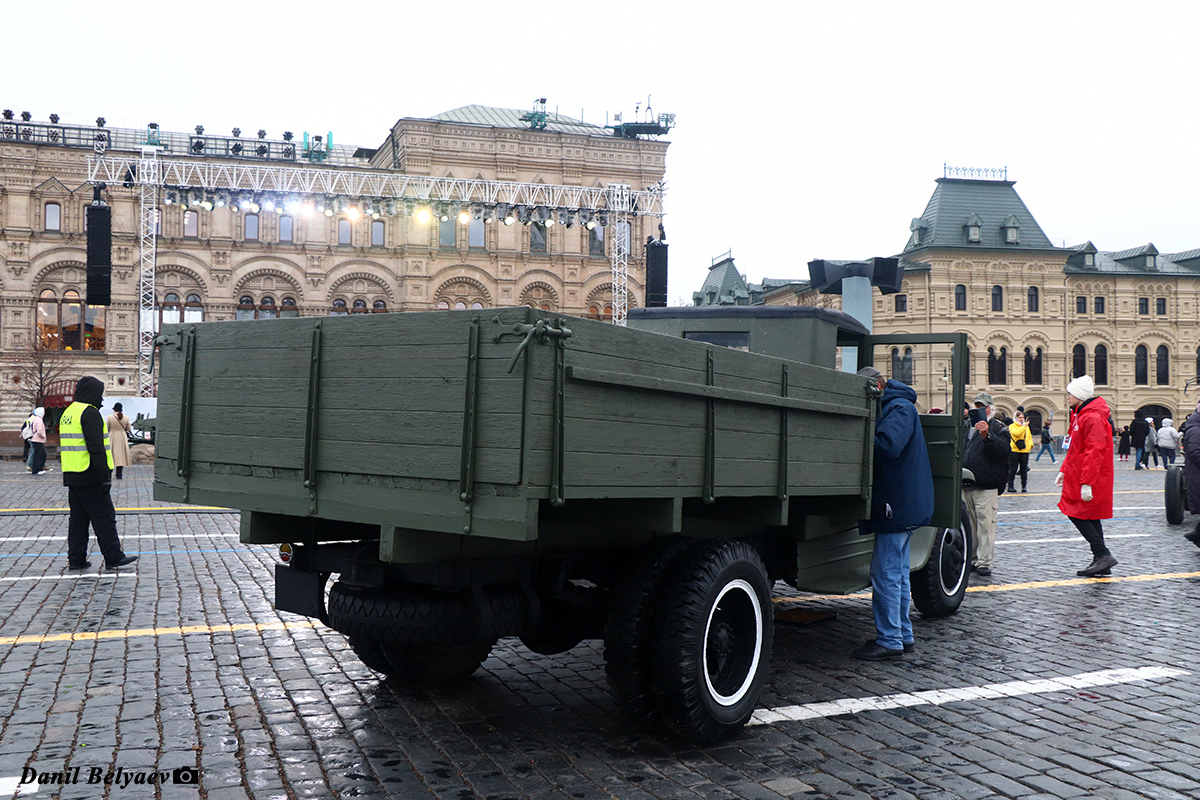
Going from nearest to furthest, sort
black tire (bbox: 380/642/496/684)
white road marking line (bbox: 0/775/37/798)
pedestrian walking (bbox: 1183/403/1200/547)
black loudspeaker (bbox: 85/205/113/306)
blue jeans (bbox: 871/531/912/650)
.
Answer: white road marking line (bbox: 0/775/37/798) < black tire (bbox: 380/642/496/684) < blue jeans (bbox: 871/531/912/650) < pedestrian walking (bbox: 1183/403/1200/547) < black loudspeaker (bbox: 85/205/113/306)

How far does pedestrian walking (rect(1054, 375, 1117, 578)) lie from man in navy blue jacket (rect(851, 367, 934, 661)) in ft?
13.3

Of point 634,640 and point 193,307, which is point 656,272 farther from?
point 634,640

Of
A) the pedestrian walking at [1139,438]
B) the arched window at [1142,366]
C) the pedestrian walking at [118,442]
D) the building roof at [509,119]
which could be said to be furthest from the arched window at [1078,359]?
the pedestrian walking at [118,442]

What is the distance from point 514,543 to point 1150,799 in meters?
2.80

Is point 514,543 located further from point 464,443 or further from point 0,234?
point 0,234

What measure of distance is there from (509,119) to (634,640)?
152 feet

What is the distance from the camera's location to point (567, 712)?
4.95 meters

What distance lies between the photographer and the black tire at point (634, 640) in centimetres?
430

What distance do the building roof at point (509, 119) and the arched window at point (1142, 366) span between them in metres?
37.0

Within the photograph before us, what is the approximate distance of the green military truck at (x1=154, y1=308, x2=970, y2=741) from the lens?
3.59 meters

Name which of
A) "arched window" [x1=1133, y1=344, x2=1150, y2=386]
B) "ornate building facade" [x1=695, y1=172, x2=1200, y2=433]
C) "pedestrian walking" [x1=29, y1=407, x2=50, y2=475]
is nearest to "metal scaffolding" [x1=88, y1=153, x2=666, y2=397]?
"pedestrian walking" [x1=29, y1=407, x2=50, y2=475]

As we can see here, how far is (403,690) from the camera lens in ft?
17.2

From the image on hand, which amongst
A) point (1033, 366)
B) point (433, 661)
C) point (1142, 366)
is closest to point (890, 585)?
point (433, 661)

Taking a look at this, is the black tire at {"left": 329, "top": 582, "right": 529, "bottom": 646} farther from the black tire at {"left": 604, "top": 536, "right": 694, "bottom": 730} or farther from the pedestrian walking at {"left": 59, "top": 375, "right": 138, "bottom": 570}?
the pedestrian walking at {"left": 59, "top": 375, "right": 138, "bottom": 570}
